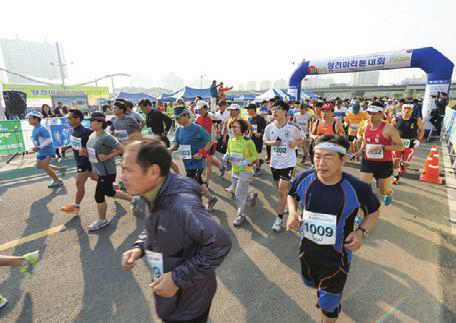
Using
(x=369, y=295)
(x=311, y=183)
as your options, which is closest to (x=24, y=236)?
(x=311, y=183)

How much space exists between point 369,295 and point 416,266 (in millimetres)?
1037

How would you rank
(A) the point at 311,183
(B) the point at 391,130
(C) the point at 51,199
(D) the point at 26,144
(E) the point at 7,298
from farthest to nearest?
(D) the point at 26,144
(C) the point at 51,199
(B) the point at 391,130
(E) the point at 7,298
(A) the point at 311,183

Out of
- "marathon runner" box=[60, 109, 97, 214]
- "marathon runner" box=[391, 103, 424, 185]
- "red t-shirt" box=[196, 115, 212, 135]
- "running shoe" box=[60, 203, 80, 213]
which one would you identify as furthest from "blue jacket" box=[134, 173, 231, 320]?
"marathon runner" box=[391, 103, 424, 185]

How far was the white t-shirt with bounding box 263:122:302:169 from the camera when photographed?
14.1ft

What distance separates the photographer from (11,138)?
886 centimetres

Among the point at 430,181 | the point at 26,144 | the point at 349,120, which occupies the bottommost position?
the point at 430,181

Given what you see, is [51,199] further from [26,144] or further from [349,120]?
[349,120]

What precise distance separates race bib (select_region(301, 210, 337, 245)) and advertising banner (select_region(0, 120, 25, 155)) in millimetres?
10709

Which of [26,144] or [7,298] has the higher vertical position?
[26,144]

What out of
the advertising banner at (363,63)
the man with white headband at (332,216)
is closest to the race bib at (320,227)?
the man with white headband at (332,216)

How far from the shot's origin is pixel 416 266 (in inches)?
129

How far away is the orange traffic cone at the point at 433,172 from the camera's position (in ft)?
21.8

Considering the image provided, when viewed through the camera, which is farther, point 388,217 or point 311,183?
point 388,217

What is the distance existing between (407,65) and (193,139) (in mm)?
16601
